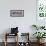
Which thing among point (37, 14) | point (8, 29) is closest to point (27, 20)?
point (37, 14)

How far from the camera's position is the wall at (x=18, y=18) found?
21.2 ft

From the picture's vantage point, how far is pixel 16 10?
649 centimetres

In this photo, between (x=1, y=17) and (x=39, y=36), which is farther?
(x=1, y=17)

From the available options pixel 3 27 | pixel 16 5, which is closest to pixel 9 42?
pixel 3 27

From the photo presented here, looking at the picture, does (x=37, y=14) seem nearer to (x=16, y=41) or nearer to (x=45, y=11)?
(x=45, y=11)

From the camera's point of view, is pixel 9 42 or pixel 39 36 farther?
pixel 9 42

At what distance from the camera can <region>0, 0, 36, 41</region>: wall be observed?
647 cm

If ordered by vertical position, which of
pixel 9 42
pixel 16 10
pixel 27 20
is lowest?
pixel 9 42

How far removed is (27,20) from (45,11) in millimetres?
878

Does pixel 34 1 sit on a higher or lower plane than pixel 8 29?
higher

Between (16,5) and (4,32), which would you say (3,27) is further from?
(16,5)

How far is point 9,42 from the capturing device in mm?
6562

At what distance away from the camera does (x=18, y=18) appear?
653 cm

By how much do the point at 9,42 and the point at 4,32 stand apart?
0.49 metres
